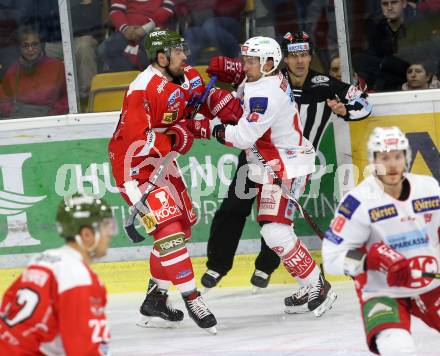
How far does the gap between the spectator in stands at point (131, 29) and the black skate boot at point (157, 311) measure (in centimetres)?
136

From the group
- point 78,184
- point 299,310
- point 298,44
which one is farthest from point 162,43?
point 299,310

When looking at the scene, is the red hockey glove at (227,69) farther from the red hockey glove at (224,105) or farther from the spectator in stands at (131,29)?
the spectator in stands at (131,29)

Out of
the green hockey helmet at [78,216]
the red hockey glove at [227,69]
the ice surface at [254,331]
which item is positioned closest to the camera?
the green hockey helmet at [78,216]

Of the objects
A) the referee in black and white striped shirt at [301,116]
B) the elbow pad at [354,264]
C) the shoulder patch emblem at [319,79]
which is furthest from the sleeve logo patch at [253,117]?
the elbow pad at [354,264]

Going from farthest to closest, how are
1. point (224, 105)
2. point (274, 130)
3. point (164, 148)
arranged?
point (224, 105), point (274, 130), point (164, 148)

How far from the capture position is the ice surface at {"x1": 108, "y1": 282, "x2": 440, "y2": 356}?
499cm

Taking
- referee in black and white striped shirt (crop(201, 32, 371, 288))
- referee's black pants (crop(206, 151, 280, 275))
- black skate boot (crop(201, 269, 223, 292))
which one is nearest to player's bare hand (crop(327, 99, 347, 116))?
referee in black and white striped shirt (crop(201, 32, 371, 288))

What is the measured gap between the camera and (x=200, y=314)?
5375 millimetres

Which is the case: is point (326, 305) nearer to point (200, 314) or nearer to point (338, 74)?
point (200, 314)

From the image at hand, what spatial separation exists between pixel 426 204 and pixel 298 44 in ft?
7.51

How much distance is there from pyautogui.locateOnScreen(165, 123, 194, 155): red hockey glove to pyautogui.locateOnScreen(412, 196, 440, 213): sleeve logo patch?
1949 mm

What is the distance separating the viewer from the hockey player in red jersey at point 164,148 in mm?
5383

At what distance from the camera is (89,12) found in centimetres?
642

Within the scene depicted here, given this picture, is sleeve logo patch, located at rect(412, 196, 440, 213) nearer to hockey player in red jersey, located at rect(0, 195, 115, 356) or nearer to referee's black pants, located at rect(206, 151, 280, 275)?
hockey player in red jersey, located at rect(0, 195, 115, 356)
